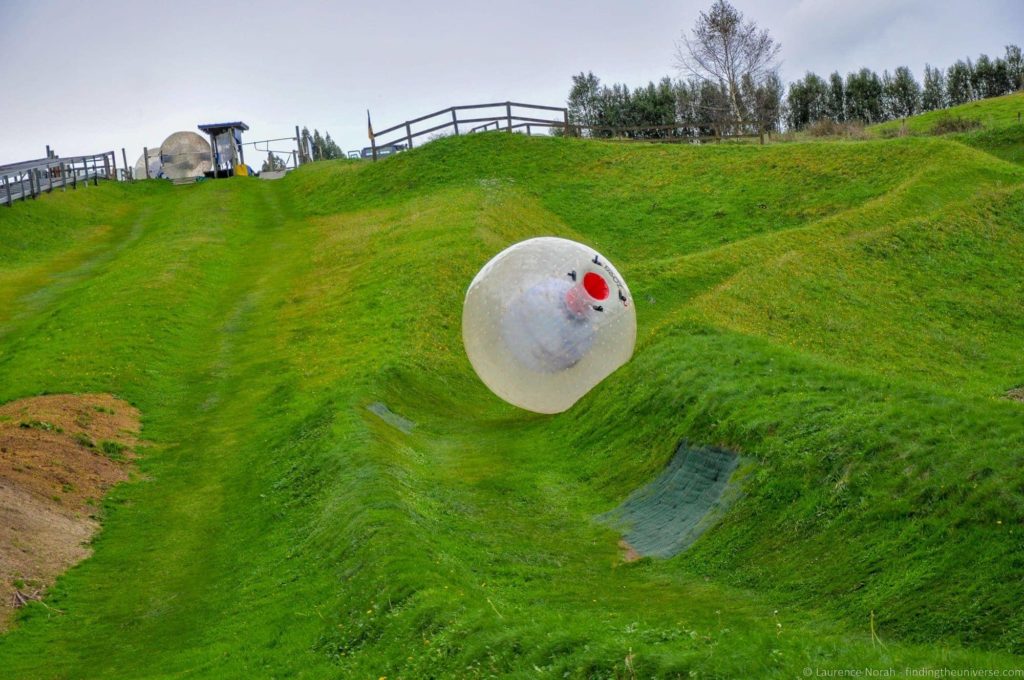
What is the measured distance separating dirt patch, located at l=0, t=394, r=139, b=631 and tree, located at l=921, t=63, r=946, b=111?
84386 mm

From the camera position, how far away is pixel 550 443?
2494cm

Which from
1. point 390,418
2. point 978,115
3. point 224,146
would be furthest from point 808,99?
point 390,418

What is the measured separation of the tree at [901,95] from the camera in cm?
9631

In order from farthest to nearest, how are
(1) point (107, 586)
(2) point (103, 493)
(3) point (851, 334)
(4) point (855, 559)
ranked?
(3) point (851, 334) → (2) point (103, 493) → (1) point (107, 586) → (4) point (855, 559)

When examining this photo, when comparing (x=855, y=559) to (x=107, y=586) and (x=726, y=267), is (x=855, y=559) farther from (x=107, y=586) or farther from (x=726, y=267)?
(x=726, y=267)

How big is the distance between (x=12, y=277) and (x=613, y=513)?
34.1 meters

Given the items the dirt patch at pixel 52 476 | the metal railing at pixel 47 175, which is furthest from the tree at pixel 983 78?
the dirt patch at pixel 52 476

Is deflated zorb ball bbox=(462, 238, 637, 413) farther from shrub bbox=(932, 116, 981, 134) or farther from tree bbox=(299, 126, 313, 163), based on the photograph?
tree bbox=(299, 126, 313, 163)

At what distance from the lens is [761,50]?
3233 inches

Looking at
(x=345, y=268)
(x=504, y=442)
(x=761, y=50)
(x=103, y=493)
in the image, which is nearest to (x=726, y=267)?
(x=345, y=268)

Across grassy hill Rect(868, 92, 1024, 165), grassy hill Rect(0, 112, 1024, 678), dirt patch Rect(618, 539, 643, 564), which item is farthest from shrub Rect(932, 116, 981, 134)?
dirt patch Rect(618, 539, 643, 564)

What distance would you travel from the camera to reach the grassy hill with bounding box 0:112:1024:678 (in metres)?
13.4

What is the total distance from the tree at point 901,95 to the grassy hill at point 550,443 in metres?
49.3

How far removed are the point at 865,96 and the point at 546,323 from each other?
82404 millimetres
